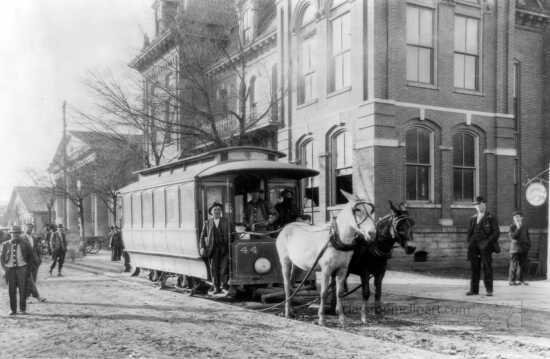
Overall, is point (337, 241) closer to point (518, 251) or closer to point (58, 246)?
point (518, 251)

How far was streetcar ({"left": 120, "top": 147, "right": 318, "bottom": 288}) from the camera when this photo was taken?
1248 cm

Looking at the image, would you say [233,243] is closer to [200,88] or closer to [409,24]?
[200,88]

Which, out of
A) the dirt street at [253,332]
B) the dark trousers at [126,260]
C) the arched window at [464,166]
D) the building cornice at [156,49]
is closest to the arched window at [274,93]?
the building cornice at [156,49]

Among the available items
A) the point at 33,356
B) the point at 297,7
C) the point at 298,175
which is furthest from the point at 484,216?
the point at 297,7

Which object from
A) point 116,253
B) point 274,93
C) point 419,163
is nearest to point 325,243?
point 419,163

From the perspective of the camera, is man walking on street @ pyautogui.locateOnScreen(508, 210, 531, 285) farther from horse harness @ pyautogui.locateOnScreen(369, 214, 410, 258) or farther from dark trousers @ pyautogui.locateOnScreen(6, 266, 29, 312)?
dark trousers @ pyautogui.locateOnScreen(6, 266, 29, 312)

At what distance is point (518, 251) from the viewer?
1544cm

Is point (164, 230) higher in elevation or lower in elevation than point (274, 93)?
lower

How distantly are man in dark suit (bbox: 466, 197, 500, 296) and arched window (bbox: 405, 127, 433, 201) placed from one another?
7196mm

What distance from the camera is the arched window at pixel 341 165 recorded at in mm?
21141

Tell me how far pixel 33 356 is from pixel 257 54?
2095cm

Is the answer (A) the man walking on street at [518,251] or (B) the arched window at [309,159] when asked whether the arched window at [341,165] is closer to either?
(B) the arched window at [309,159]

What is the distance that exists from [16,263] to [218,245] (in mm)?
3828

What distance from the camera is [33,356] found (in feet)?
24.5
